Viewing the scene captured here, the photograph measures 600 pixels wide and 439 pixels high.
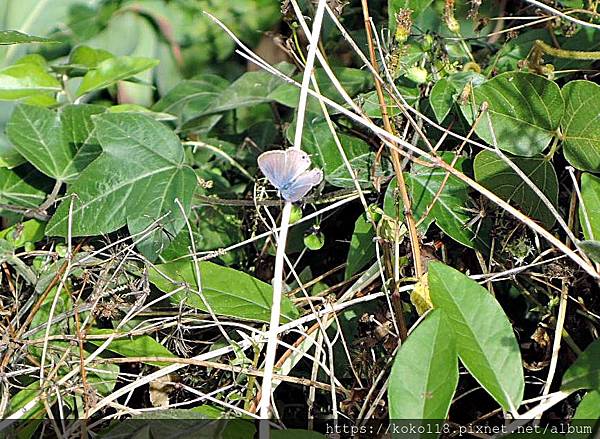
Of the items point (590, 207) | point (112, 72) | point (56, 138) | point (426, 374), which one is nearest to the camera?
point (426, 374)

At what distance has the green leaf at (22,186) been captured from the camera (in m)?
0.94

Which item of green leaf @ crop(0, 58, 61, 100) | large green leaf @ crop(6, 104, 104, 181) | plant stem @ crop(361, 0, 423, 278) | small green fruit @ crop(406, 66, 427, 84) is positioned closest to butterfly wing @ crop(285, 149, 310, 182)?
plant stem @ crop(361, 0, 423, 278)

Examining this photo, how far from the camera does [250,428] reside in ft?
2.14

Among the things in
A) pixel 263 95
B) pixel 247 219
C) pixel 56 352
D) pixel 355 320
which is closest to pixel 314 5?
pixel 263 95

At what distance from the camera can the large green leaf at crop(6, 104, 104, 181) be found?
0.92m

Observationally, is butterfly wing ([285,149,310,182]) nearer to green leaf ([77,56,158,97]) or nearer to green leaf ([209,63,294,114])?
green leaf ([209,63,294,114])

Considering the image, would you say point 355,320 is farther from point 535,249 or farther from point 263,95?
point 263,95

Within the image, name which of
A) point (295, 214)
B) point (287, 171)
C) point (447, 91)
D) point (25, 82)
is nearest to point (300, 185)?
point (287, 171)

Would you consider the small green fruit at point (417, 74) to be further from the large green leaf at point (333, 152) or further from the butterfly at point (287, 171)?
the butterfly at point (287, 171)

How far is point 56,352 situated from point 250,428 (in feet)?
0.77

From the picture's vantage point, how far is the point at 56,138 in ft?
3.09

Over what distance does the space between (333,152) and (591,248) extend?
1.13 feet

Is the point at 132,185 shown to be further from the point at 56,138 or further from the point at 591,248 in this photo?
the point at 591,248

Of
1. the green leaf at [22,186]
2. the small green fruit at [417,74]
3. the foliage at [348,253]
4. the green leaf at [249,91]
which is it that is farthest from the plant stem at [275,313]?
the green leaf at [22,186]
